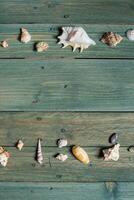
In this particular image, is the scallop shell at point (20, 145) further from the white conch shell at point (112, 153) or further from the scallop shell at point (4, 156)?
the white conch shell at point (112, 153)

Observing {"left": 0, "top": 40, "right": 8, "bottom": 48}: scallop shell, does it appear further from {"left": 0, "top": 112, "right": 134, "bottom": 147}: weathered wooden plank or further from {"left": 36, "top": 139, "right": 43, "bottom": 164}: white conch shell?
{"left": 36, "top": 139, "right": 43, "bottom": 164}: white conch shell

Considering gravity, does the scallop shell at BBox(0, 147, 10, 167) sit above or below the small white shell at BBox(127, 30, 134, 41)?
below

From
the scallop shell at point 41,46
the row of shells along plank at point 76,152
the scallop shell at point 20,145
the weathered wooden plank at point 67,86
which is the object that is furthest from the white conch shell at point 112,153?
the scallop shell at point 41,46

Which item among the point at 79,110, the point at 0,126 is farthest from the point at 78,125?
the point at 0,126

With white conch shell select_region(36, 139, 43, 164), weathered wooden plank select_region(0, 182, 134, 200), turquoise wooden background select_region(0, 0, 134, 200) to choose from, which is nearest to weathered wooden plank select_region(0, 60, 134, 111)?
turquoise wooden background select_region(0, 0, 134, 200)

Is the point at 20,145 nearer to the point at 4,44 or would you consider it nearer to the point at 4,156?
the point at 4,156

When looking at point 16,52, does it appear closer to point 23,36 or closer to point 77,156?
point 23,36
